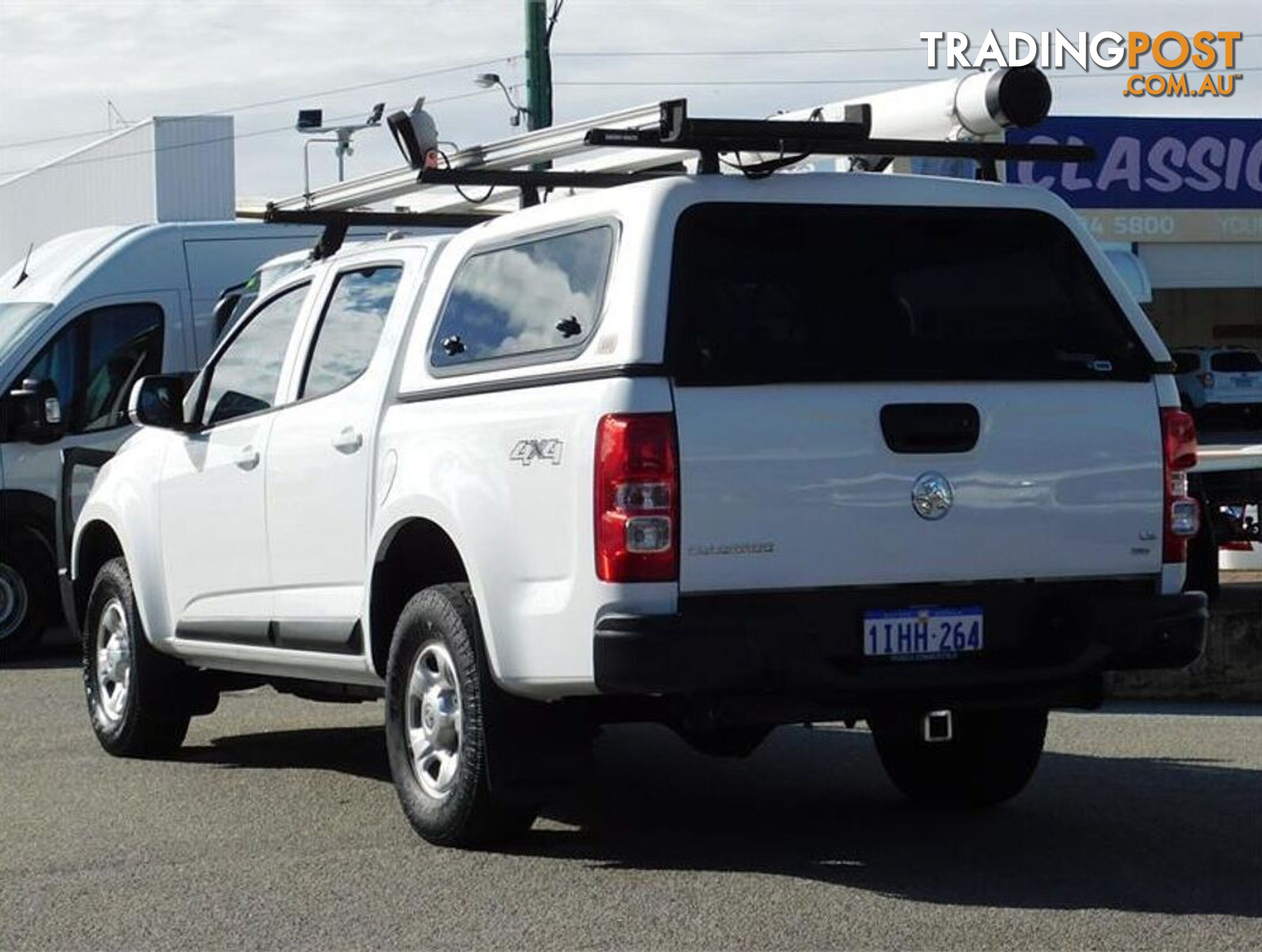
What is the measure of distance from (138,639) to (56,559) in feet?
19.1

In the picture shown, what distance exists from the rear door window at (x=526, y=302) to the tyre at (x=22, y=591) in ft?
26.6

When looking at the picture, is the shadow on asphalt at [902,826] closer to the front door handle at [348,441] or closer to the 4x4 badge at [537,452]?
the 4x4 badge at [537,452]

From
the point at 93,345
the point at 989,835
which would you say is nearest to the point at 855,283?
the point at 989,835

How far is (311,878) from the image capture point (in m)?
7.62

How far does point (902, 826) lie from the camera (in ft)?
28.3

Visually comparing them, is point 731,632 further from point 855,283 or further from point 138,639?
point 138,639

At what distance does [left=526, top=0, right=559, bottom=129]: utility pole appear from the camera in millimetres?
26391

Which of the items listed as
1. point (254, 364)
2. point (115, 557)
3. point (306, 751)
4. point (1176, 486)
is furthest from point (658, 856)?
→ point (115, 557)

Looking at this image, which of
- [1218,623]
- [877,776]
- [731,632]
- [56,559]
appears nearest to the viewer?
[731,632]

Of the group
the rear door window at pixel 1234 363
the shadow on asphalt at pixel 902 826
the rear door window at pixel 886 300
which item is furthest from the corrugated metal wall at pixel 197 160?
the rear door window at pixel 886 300

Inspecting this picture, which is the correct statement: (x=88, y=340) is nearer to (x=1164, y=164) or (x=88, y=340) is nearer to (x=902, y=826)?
(x=902, y=826)

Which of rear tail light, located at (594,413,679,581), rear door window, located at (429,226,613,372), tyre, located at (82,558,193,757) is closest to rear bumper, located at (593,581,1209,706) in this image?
rear tail light, located at (594,413,679,581)

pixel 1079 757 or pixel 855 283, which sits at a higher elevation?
pixel 855 283

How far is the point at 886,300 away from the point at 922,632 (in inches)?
41.5
